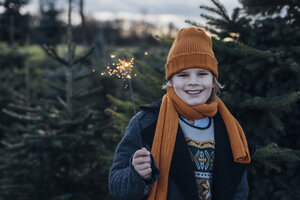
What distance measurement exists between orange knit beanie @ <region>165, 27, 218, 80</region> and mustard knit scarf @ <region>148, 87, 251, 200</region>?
0.23m

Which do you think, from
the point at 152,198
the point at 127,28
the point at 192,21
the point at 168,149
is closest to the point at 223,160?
the point at 168,149

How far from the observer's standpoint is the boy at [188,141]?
5.78ft

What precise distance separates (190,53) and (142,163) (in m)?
0.89

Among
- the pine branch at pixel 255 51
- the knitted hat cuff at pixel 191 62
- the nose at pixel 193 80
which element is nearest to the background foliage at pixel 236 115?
the pine branch at pixel 255 51

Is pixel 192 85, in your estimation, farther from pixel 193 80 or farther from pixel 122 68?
pixel 122 68

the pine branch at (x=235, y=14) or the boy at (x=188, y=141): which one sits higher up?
the pine branch at (x=235, y=14)

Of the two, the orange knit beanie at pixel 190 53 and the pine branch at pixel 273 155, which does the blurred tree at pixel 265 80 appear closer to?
the pine branch at pixel 273 155

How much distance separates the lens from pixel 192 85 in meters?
1.93

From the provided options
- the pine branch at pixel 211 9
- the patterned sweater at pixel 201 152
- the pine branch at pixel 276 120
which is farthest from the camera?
the pine branch at pixel 211 9

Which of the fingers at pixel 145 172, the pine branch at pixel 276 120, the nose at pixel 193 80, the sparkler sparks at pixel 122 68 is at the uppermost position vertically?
the sparkler sparks at pixel 122 68

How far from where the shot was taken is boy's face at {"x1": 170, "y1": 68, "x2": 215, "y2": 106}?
1.93 m

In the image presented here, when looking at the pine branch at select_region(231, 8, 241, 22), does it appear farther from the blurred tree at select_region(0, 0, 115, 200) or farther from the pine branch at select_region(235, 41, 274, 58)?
the blurred tree at select_region(0, 0, 115, 200)

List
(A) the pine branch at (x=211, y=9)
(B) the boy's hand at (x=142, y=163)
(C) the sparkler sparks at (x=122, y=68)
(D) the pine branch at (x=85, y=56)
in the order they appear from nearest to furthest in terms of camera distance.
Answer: (B) the boy's hand at (x=142, y=163) < (C) the sparkler sparks at (x=122, y=68) < (A) the pine branch at (x=211, y=9) < (D) the pine branch at (x=85, y=56)

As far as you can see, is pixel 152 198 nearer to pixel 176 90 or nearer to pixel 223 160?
pixel 223 160
